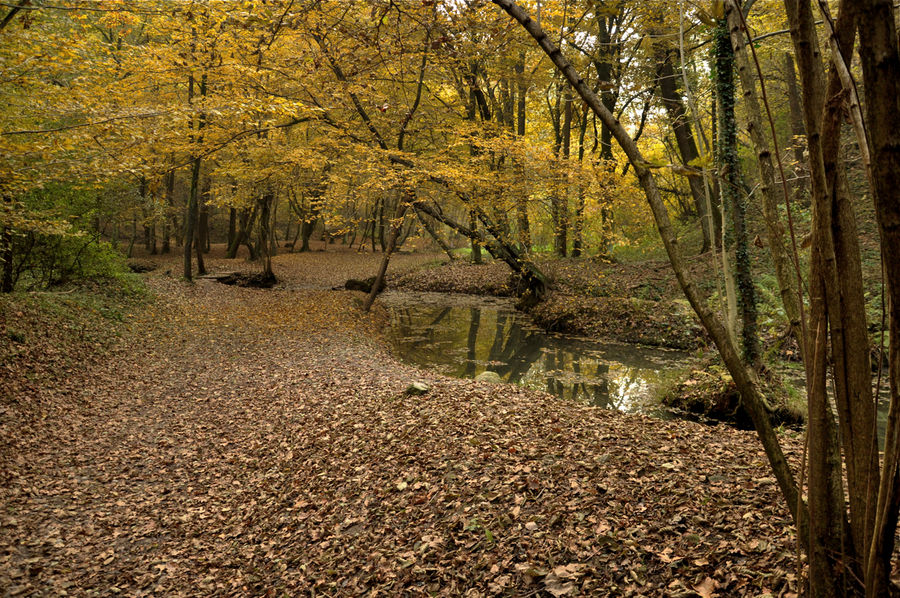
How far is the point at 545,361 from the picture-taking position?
1113 centimetres

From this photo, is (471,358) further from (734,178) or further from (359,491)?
(734,178)

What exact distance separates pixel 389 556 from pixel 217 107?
7806 mm

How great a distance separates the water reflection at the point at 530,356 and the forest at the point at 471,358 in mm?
113

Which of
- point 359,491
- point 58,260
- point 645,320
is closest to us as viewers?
point 359,491

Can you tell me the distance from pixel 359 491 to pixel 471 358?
22.3 feet

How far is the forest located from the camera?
1.84 meters

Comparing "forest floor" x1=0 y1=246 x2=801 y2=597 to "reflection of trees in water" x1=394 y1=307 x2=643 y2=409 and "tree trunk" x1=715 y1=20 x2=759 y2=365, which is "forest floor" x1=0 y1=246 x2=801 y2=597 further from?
"reflection of trees in water" x1=394 y1=307 x2=643 y2=409

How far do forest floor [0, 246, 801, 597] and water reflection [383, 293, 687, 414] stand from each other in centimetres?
196

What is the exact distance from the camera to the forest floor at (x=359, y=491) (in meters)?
3.46

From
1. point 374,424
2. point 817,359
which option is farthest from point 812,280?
point 374,424

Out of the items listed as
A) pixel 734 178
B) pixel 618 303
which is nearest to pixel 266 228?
pixel 618 303

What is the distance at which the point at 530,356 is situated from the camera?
38.2 ft

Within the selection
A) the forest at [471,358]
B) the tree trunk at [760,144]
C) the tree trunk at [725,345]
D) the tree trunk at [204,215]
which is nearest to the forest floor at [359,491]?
the forest at [471,358]

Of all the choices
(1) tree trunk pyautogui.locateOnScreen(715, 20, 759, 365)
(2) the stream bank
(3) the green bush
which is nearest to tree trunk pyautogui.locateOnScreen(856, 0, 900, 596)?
(1) tree trunk pyautogui.locateOnScreen(715, 20, 759, 365)
